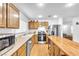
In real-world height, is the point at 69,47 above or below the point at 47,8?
below

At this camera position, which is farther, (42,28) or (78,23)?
(42,28)

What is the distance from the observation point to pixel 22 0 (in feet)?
3.02

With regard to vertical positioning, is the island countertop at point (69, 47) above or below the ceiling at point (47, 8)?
below

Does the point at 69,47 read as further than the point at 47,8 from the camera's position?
No

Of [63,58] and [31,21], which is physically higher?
[31,21]

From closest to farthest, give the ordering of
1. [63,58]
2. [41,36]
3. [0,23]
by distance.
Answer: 1. [63,58]
2. [0,23]
3. [41,36]

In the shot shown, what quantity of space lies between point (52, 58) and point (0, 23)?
1.44 meters

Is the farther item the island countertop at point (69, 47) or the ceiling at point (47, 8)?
the ceiling at point (47, 8)

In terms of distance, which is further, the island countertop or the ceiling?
the ceiling

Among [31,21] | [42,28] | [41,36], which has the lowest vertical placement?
[41,36]

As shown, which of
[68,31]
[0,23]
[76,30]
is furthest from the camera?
[68,31]

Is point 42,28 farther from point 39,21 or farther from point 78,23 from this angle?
point 78,23

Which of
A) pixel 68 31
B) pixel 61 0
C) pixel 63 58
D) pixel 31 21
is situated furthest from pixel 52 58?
pixel 68 31

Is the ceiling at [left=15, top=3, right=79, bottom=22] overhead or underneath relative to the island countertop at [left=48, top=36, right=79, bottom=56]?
overhead
